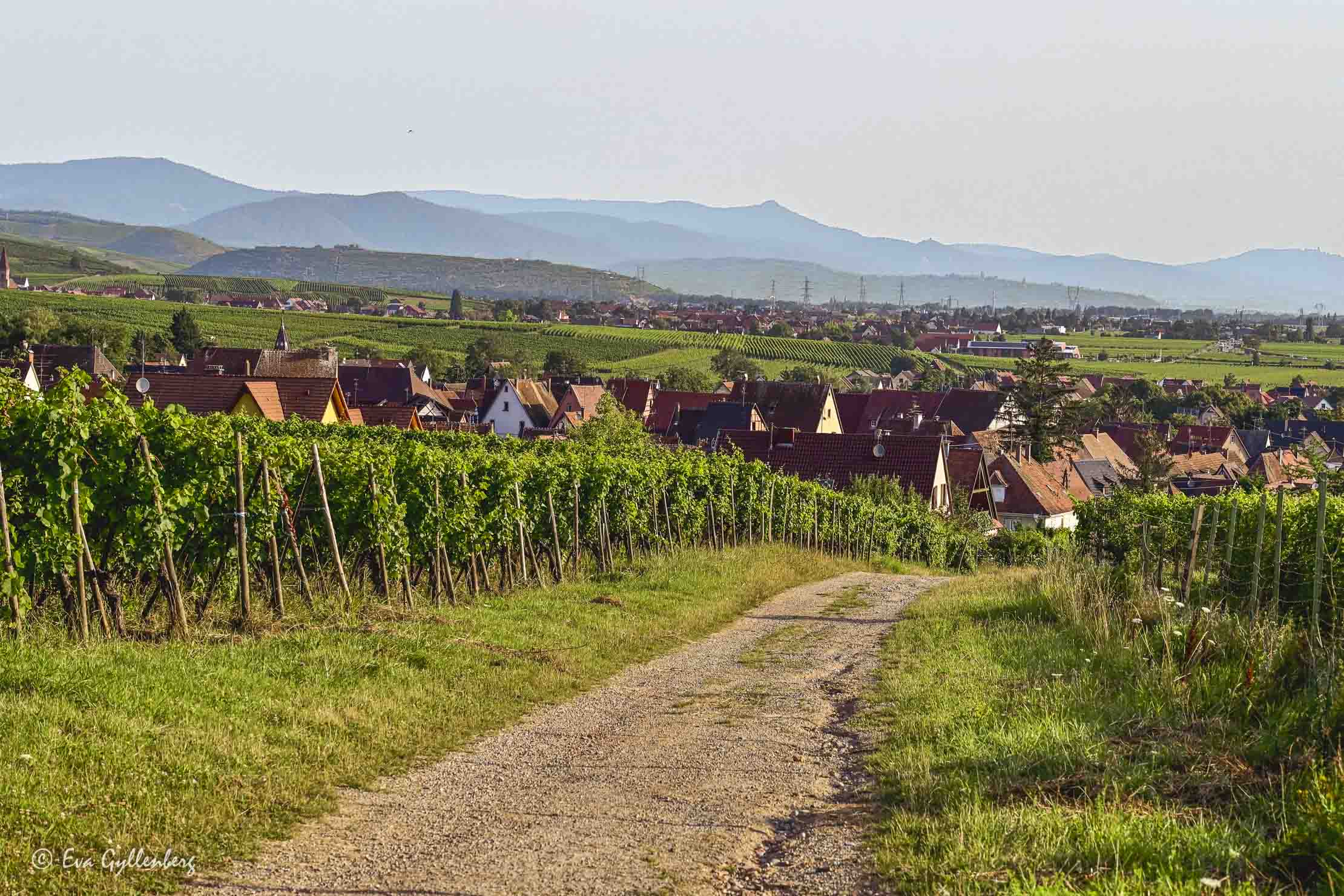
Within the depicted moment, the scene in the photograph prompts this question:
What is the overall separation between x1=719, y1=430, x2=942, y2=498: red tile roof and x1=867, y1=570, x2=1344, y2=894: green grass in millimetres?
41918

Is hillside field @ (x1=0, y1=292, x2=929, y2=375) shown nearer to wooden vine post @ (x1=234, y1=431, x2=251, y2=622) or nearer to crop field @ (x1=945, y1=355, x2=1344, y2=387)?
crop field @ (x1=945, y1=355, x2=1344, y2=387)

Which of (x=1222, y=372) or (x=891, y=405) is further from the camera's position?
(x=1222, y=372)

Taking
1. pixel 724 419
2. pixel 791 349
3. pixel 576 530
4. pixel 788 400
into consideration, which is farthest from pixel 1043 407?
pixel 791 349

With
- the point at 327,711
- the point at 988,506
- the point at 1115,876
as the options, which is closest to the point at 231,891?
the point at 327,711

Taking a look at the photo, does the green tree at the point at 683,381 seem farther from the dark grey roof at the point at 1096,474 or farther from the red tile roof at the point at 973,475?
the red tile roof at the point at 973,475

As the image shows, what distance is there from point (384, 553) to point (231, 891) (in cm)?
1041

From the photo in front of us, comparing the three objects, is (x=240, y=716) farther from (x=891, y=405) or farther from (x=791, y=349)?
(x=791, y=349)

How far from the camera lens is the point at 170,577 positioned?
1298 centimetres

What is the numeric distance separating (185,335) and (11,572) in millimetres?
118274

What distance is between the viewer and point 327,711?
411 inches

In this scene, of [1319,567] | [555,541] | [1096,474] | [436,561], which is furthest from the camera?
[1096,474]

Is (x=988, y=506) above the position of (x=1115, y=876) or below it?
below

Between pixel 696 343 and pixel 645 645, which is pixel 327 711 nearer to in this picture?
pixel 645 645

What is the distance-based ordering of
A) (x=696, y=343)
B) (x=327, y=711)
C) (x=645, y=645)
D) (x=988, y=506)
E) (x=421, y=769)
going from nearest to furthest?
(x=421, y=769), (x=327, y=711), (x=645, y=645), (x=988, y=506), (x=696, y=343)
